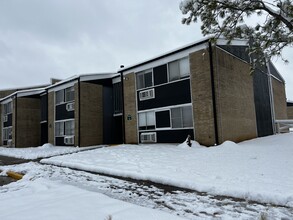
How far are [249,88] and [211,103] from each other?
17.3 feet

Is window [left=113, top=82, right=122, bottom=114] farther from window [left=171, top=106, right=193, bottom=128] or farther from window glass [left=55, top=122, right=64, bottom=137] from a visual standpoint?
window [left=171, top=106, right=193, bottom=128]

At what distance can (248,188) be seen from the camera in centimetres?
528

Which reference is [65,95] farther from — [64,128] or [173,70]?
[173,70]

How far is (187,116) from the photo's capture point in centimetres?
1421

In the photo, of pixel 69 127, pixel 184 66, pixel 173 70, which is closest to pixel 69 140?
pixel 69 127

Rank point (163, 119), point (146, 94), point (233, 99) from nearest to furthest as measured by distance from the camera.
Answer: point (233, 99), point (163, 119), point (146, 94)

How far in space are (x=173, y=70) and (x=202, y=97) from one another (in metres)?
2.91

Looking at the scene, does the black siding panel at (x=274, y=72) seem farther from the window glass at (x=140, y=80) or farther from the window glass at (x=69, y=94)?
the window glass at (x=69, y=94)

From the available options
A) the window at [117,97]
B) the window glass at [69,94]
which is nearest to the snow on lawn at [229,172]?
the window at [117,97]

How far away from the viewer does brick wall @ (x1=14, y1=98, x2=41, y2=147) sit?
25.3m

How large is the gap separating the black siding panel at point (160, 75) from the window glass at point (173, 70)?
34 cm

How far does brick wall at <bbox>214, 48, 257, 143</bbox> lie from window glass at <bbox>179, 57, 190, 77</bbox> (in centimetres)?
178

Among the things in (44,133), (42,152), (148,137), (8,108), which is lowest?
(42,152)

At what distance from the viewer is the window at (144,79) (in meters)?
16.5
